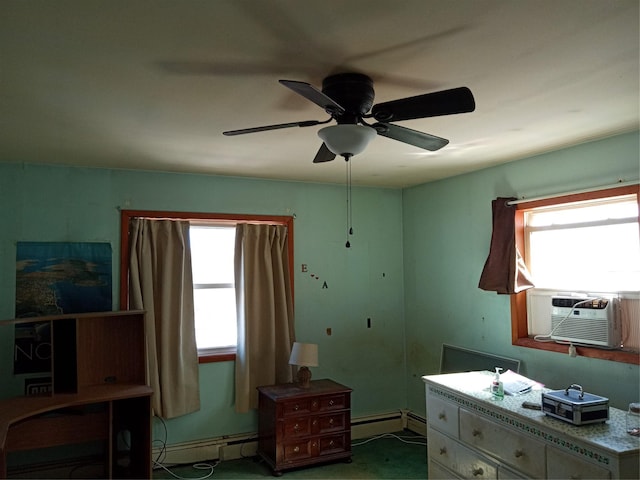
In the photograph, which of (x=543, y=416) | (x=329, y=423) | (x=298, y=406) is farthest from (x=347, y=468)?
(x=543, y=416)

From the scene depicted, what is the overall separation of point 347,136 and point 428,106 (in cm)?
35

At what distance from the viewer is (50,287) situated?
367cm

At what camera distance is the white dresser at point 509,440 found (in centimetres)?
224

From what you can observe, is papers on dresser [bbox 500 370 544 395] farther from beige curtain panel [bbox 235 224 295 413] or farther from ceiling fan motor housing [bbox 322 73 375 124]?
ceiling fan motor housing [bbox 322 73 375 124]

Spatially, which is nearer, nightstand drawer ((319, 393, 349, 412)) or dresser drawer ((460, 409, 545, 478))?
dresser drawer ((460, 409, 545, 478))

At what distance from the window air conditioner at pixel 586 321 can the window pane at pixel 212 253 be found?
106 inches

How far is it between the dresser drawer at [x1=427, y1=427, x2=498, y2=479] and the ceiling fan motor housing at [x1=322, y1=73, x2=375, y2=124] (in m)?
2.19

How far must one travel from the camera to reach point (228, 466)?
3.99 metres

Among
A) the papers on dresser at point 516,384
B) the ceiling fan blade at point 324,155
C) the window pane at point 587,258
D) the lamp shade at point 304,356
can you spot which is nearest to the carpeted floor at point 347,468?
the lamp shade at point 304,356

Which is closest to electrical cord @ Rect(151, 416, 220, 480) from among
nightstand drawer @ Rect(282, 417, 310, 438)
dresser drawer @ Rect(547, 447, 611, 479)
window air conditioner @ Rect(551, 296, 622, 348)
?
nightstand drawer @ Rect(282, 417, 310, 438)

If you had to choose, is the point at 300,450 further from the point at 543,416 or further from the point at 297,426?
the point at 543,416

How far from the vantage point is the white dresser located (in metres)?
2.24

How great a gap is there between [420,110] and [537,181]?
1992 mm

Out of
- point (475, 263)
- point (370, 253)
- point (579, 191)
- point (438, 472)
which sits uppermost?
point (579, 191)
